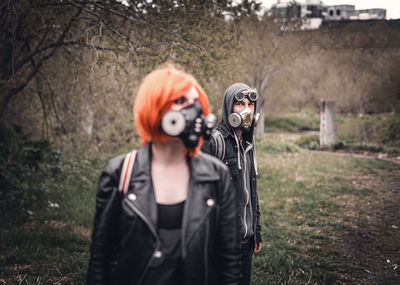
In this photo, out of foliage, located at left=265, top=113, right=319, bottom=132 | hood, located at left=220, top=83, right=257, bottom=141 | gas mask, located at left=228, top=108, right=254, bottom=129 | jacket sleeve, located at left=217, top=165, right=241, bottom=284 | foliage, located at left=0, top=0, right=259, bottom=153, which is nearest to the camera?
jacket sleeve, located at left=217, top=165, right=241, bottom=284

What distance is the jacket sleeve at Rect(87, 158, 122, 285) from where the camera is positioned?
6.15 ft

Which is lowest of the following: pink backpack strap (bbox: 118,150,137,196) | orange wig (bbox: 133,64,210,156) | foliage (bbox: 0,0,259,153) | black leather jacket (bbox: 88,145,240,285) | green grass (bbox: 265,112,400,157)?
green grass (bbox: 265,112,400,157)

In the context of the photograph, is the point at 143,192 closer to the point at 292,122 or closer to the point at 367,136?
the point at 367,136

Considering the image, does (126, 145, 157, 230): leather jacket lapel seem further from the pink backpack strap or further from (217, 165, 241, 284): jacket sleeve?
(217, 165, 241, 284): jacket sleeve

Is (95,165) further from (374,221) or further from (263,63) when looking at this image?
(263,63)

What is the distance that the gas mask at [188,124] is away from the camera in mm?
1803

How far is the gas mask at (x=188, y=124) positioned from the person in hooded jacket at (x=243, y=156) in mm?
1130

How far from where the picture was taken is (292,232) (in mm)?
6477

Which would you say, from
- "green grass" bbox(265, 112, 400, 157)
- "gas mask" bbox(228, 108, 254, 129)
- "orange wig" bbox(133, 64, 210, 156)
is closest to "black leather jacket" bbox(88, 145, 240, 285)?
"orange wig" bbox(133, 64, 210, 156)

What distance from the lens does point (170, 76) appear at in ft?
6.15

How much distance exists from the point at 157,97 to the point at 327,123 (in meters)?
16.7

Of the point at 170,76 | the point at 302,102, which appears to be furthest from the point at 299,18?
the point at 170,76

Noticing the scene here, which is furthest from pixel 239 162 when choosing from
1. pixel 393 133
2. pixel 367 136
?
pixel 367 136

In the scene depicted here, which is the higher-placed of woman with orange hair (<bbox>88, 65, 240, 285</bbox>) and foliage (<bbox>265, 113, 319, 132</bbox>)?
woman with orange hair (<bbox>88, 65, 240, 285</bbox>)
